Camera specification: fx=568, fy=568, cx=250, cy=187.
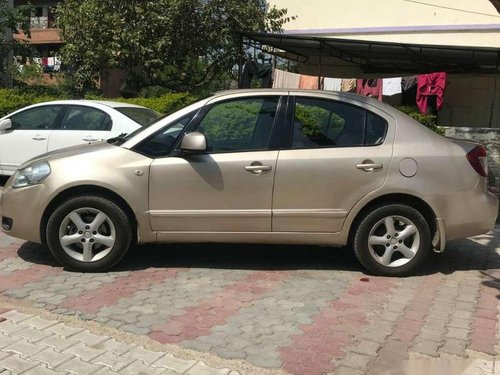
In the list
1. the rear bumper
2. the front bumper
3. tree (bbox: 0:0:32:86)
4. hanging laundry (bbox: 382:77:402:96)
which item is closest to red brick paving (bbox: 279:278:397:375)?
the rear bumper

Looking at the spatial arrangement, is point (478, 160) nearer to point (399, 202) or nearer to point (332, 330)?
point (399, 202)

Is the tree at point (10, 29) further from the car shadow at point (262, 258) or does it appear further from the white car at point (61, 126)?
the car shadow at point (262, 258)

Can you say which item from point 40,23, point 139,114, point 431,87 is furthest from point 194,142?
point 40,23

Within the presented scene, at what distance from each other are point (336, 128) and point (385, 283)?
58.5 inches

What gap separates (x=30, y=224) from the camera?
16.9ft

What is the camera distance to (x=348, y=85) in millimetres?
16234

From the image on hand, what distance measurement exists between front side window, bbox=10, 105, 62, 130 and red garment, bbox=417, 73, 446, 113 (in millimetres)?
8720

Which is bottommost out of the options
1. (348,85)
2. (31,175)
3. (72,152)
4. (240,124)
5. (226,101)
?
(31,175)

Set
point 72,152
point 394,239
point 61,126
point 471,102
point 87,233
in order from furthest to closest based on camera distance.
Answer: point 471,102
point 61,126
point 72,152
point 394,239
point 87,233

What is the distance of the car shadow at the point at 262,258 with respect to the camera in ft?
18.2

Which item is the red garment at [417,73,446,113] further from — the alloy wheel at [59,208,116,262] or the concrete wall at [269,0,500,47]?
the alloy wheel at [59,208,116,262]

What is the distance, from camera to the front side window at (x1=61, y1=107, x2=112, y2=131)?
851cm

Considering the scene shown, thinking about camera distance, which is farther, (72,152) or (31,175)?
(72,152)

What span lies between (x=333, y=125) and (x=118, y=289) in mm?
2424
